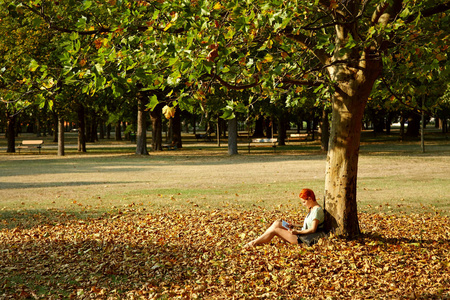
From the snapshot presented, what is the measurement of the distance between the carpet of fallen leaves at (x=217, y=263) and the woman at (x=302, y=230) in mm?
144

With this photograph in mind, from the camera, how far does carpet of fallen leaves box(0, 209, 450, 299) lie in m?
6.34

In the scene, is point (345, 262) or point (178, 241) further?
point (178, 241)

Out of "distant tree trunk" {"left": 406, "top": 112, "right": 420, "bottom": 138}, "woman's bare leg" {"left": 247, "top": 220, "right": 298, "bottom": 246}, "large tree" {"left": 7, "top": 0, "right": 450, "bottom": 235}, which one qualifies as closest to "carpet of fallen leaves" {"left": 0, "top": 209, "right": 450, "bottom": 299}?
"woman's bare leg" {"left": 247, "top": 220, "right": 298, "bottom": 246}

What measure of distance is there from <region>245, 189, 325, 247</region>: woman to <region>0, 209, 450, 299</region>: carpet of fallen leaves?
0.47ft

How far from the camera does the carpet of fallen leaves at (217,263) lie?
20.8ft

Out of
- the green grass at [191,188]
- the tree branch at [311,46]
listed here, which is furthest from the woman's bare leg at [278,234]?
the green grass at [191,188]

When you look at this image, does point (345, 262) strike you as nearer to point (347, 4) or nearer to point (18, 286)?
point (347, 4)

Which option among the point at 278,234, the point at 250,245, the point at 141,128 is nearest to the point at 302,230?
the point at 278,234

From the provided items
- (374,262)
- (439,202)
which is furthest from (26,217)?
(439,202)

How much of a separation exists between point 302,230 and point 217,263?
58.5 inches

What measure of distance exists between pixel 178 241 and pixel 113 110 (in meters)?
29.6

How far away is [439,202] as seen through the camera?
43.0ft

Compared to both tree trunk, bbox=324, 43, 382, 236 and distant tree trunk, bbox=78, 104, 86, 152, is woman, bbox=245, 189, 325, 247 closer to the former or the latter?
tree trunk, bbox=324, 43, 382, 236

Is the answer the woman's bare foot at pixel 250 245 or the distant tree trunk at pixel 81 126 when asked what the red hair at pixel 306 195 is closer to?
the woman's bare foot at pixel 250 245
